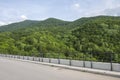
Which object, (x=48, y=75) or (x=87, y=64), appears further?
(x=87, y=64)

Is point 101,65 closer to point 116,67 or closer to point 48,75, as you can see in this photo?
point 116,67

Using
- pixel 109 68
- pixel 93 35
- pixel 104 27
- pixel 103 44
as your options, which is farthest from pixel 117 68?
pixel 104 27

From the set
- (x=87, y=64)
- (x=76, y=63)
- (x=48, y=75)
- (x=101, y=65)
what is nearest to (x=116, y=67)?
(x=101, y=65)

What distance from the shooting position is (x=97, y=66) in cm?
2069

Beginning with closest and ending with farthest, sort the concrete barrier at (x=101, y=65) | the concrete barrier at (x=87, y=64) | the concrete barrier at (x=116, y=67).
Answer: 1. the concrete barrier at (x=116, y=67)
2. the concrete barrier at (x=101, y=65)
3. the concrete barrier at (x=87, y=64)

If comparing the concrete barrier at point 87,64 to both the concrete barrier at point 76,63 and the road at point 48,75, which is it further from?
the road at point 48,75

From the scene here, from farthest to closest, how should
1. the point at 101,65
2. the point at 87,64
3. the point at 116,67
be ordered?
the point at 87,64 < the point at 101,65 < the point at 116,67

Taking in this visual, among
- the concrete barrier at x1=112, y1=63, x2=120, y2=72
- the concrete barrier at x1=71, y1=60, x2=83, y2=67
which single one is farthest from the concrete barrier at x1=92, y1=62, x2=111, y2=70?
the concrete barrier at x1=71, y1=60, x2=83, y2=67

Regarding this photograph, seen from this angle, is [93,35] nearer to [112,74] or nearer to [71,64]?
[71,64]

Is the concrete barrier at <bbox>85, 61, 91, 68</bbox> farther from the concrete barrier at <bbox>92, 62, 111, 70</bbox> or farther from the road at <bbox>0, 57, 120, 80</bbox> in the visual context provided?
the road at <bbox>0, 57, 120, 80</bbox>

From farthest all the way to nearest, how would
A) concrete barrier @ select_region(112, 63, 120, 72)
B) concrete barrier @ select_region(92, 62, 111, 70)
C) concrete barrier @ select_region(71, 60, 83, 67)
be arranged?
concrete barrier @ select_region(71, 60, 83, 67) → concrete barrier @ select_region(92, 62, 111, 70) → concrete barrier @ select_region(112, 63, 120, 72)

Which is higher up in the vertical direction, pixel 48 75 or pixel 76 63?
pixel 76 63

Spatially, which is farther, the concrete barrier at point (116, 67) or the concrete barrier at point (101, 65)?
the concrete barrier at point (101, 65)

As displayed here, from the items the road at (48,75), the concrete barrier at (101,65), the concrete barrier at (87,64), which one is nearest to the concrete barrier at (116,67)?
the concrete barrier at (101,65)
